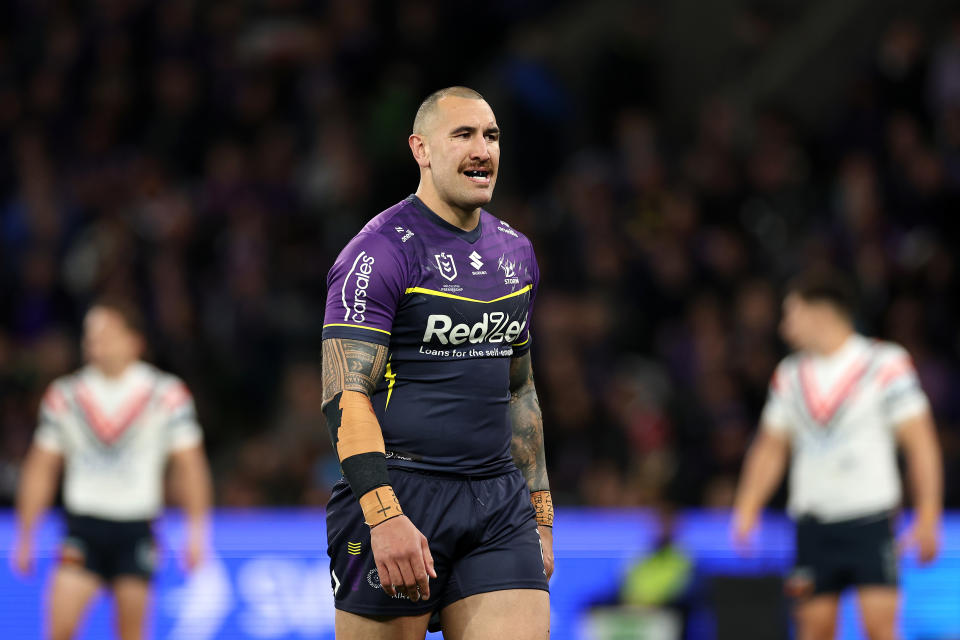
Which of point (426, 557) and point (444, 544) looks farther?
point (444, 544)

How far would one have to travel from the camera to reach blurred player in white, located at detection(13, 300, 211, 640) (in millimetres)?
8430

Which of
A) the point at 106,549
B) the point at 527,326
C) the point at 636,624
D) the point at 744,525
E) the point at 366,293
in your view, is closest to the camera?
the point at 366,293

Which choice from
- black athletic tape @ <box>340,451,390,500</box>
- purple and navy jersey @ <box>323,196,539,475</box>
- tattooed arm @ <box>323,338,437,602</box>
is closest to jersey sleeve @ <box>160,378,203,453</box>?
purple and navy jersey @ <box>323,196,539,475</box>

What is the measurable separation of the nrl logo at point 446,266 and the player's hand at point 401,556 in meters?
0.81

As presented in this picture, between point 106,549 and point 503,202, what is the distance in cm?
578

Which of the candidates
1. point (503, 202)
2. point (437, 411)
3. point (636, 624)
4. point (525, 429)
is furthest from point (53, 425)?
point (503, 202)

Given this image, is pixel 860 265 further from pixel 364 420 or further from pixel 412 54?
pixel 364 420

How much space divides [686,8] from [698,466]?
215 inches

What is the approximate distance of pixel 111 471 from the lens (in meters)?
8.55

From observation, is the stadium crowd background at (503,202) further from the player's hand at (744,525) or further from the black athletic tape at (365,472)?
the black athletic tape at (365,472)

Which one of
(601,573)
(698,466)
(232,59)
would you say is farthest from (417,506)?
(232,59)

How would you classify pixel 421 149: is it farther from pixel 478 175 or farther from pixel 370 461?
pixel 370 461

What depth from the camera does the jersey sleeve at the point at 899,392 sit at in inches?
312

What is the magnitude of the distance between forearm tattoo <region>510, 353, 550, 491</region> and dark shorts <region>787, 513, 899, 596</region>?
130 inches
